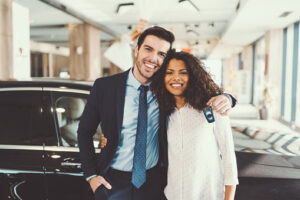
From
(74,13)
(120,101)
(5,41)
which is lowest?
(120,101)

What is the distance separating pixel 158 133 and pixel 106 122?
29cm

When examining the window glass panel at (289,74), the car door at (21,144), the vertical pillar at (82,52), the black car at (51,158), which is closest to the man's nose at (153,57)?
the black car at (51,158)

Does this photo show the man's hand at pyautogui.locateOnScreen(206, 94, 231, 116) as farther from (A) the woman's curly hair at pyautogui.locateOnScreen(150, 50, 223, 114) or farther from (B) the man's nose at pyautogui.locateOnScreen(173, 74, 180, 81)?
(B) the man's nose at pyautogui.locateOnScreen(173, 74, 180, 81)

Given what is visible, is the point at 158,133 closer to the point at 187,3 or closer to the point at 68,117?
the point at 68,117

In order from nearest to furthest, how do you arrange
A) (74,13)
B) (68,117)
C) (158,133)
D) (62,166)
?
(158,133), (62,166), (68,117), (74,13)

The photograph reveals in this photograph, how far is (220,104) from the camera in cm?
121

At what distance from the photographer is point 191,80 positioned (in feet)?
4.37

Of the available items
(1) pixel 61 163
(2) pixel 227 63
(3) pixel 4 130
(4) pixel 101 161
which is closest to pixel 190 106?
(4) pixel 101 161

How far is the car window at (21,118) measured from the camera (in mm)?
1761

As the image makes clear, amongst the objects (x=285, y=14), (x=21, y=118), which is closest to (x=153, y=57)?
(x=21, y=118)

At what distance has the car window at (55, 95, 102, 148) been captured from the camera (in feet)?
5.99

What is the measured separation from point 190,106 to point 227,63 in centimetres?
2264

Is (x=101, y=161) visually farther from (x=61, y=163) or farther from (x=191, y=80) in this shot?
(x=191, y=80)

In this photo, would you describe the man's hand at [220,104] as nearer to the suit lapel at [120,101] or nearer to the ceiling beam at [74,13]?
the suit lapel at [120,101]
